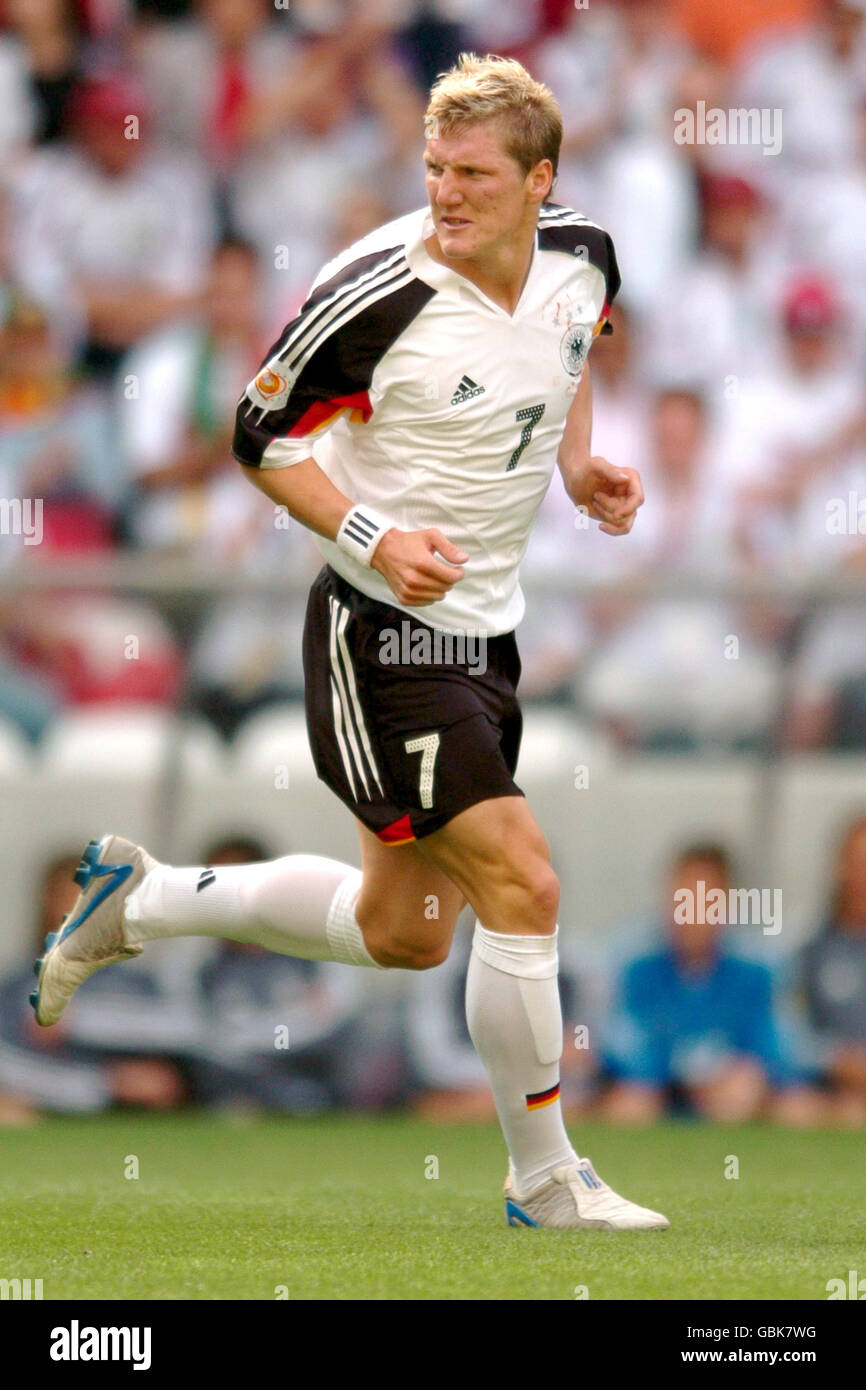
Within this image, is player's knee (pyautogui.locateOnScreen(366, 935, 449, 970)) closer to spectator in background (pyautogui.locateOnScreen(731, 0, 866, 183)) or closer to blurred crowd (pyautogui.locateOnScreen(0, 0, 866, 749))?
blurred crowd (pyautogui.locateOnScreen(0, 0, 866, 749))

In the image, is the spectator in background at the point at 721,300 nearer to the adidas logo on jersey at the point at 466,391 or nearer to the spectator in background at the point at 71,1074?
the spectator in background at the point at 71,1074

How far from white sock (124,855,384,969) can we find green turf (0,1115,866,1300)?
647 mm

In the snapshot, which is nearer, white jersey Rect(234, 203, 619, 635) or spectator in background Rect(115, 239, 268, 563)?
white jersey Rect(234, 203, 619, 635)

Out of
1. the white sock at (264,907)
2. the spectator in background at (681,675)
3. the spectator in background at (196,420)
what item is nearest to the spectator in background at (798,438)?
the spectator in background at (681,675)

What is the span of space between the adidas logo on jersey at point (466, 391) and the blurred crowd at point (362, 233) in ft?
11.5

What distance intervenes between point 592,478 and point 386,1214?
181cm

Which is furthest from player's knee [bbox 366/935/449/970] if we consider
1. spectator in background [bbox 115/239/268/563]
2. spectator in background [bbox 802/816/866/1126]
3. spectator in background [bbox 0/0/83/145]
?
spectator in background [bbox 0/0/83/145]

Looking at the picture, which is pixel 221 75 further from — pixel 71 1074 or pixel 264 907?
pixel 264 907

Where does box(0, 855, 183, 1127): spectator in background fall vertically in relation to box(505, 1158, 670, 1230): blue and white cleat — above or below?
below

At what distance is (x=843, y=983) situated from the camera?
8195 mm

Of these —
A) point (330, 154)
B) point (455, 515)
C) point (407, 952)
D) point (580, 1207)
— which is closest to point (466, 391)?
point (455, 515)

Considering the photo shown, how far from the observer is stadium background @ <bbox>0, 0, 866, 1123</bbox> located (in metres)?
8.20

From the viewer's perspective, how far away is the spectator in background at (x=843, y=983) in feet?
26.7

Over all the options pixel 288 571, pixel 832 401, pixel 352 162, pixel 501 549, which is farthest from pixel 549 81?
pixel 501 549
